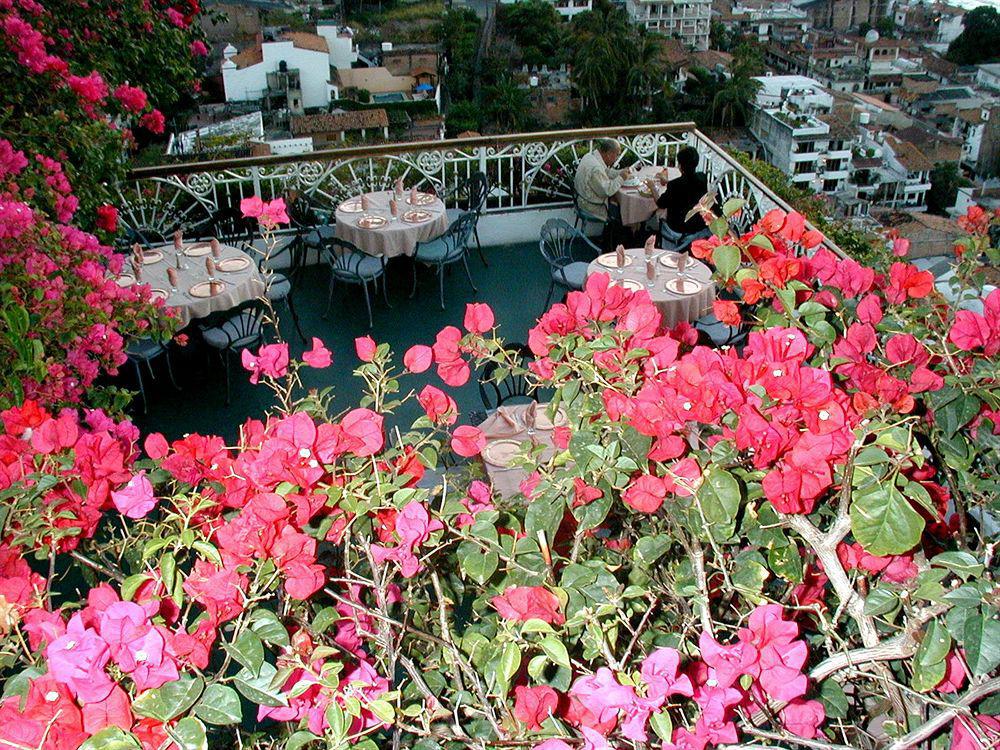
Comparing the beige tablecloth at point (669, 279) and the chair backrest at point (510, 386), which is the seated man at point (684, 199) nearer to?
the beige tablecloth at point (669, 279)

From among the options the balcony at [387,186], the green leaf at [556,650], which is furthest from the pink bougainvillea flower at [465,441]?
the balcony at [387,186]

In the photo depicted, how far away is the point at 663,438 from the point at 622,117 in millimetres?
49248

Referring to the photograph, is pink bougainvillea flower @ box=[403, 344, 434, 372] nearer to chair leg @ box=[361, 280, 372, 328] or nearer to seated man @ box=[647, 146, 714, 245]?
chair leg @ box=[361, 280, 372, 328]

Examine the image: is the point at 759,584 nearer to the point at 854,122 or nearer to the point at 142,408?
the point at 142,408

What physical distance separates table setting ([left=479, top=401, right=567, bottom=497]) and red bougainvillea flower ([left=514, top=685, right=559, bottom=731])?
6.68ft

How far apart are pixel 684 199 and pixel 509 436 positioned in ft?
10.0

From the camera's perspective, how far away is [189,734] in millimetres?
1109

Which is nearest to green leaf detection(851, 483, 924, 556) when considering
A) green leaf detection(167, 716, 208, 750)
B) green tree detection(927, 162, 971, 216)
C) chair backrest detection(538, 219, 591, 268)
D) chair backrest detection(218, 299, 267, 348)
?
green leaf detection(167, 716, 208, 750)

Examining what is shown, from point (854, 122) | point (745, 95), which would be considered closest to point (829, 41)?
point (854, 122)

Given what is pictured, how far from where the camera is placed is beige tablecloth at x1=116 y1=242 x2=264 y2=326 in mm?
4891

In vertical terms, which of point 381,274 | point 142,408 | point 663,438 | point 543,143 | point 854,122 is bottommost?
point 854,122

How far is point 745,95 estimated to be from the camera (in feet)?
175

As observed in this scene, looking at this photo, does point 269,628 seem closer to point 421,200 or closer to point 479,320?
point 479,320

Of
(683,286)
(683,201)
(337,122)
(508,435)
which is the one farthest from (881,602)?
(337,122)
